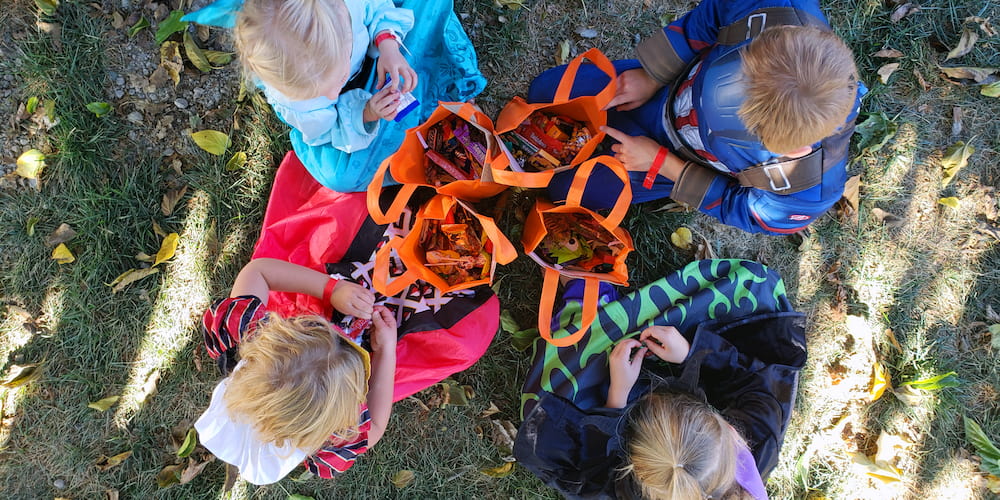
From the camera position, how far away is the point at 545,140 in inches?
90.8

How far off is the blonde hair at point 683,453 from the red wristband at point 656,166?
890 mm

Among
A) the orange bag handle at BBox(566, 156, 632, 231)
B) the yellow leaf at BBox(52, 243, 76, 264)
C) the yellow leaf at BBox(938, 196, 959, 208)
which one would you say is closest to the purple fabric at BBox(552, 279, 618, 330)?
the orange bag handle at BBox(566, 156, 632, 231)

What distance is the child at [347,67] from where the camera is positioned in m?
1.67

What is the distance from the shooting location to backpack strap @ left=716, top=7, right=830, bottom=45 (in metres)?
1.81

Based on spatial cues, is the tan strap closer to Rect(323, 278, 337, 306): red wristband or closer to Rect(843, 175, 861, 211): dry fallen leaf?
Rect(843, 175, 861, 211): dry fallen leaf

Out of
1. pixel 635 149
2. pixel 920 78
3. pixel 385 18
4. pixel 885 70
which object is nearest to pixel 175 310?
pixel 385 18

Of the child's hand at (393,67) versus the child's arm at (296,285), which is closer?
the child's hand at (393,67)

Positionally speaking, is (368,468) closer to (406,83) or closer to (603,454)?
(603,454)

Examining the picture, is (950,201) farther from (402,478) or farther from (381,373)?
(402,478)

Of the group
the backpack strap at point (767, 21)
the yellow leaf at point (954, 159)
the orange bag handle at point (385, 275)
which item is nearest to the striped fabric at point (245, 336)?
the orange bag handle at point (385, 275)

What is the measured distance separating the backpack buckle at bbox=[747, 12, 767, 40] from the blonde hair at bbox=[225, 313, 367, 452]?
1.75 meters

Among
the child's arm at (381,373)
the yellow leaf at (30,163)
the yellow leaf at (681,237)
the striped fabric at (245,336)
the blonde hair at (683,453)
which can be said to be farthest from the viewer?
the yellow leaf at (681,237)

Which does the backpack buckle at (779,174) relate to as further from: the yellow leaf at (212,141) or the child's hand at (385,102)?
the yellow leaf at (212,141)

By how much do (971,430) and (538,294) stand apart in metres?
2.32
